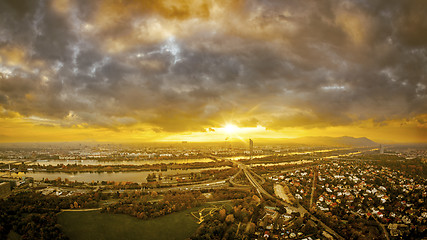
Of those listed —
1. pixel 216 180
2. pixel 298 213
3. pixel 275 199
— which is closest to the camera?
pixel 298 213

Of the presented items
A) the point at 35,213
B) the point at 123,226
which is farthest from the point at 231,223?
the point at 35,213

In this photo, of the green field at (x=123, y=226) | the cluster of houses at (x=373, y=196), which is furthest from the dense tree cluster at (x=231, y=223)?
the cluster of houses at (x=373, y=196)

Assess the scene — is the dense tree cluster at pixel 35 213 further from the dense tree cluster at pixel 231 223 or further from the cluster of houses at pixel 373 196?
Result: the cluster of houses at pixel 373 196

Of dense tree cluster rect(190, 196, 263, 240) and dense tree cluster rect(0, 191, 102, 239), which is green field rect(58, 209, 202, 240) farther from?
dense tree cluster rect(190, 196, 263, 240)

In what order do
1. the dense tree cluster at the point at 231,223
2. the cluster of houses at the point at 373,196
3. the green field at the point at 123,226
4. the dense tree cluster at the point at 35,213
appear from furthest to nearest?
1. the cluster of houses at the point at 373,196
2. the green field at the point at 123,226
3. the dense tree cluster at the point at 231,223
4. the dense tree cluster at the point at 35,213

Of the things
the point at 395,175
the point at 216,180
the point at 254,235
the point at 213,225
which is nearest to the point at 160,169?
the point at 216,180

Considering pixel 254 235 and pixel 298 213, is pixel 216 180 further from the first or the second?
pixel 254 235

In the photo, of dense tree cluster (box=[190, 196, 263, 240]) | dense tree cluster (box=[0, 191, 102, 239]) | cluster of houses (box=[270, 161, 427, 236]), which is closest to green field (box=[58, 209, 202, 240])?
dense tree cluster (box=[0, 191, 102, 239])

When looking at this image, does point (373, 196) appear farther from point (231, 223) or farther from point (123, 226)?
point (123, 226)
